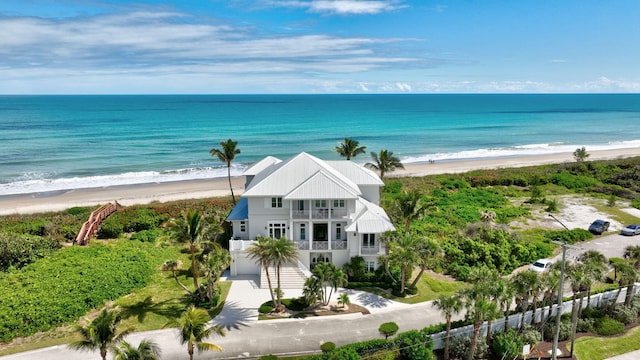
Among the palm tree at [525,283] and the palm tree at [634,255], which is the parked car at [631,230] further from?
the palm tree at [525,283]

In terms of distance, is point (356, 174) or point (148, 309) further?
point (356, 174)

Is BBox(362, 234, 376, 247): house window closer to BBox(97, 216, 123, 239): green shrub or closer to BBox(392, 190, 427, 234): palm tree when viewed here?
BBox(392, 190, 427, 234): palm tree

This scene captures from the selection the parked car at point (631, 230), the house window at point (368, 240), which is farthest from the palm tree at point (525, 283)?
the parked car at point (631, 230)

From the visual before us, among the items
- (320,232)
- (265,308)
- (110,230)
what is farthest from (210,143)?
(265,308)

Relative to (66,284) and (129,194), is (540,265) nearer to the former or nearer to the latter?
(66,284)

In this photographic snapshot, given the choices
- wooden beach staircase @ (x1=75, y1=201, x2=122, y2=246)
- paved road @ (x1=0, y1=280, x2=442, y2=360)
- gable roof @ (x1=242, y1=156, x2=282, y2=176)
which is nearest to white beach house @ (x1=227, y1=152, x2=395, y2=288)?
paved road @ (x1=0, y1=280, x2=442, y2=360)

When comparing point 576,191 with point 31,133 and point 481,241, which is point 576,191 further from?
point 31,133

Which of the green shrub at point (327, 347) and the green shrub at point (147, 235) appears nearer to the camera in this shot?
the green shrub at point (327, 347)
